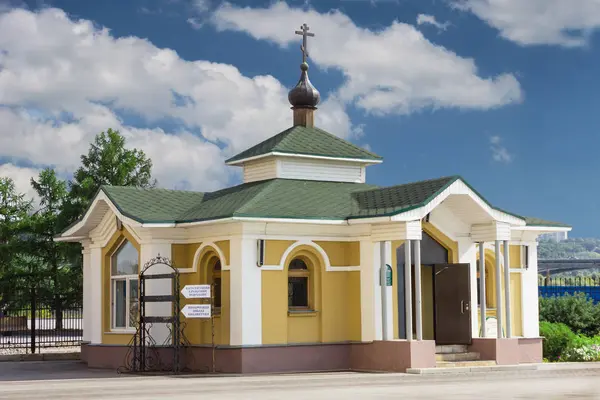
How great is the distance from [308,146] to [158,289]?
5.23 meters

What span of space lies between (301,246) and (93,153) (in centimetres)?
2239

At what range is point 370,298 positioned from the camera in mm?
23453

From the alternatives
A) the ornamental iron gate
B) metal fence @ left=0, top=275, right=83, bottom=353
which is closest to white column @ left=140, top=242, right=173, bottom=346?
the ornamental iron gate

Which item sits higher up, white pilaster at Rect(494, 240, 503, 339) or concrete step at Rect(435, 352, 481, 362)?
white pilaster at Rect(494, 240, 503, 339)

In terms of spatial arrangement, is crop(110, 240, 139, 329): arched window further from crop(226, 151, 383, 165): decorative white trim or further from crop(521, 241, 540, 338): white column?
crop(521, 241, 540, 338): white column

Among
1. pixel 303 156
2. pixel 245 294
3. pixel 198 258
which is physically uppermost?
pixel 303 156

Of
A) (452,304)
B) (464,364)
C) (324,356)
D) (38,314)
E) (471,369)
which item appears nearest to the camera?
(471,369)

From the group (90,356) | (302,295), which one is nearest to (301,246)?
(302,295)

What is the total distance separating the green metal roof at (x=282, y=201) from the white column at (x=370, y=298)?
3.21 feet

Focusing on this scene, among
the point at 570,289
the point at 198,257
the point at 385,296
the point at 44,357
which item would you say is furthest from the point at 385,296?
the point at 570,289

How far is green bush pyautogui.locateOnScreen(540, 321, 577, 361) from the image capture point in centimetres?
2698

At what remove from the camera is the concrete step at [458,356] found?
23.7m

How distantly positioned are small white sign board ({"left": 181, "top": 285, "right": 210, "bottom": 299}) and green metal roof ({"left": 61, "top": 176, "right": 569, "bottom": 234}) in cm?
151

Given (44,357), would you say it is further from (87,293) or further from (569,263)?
(569,263)
